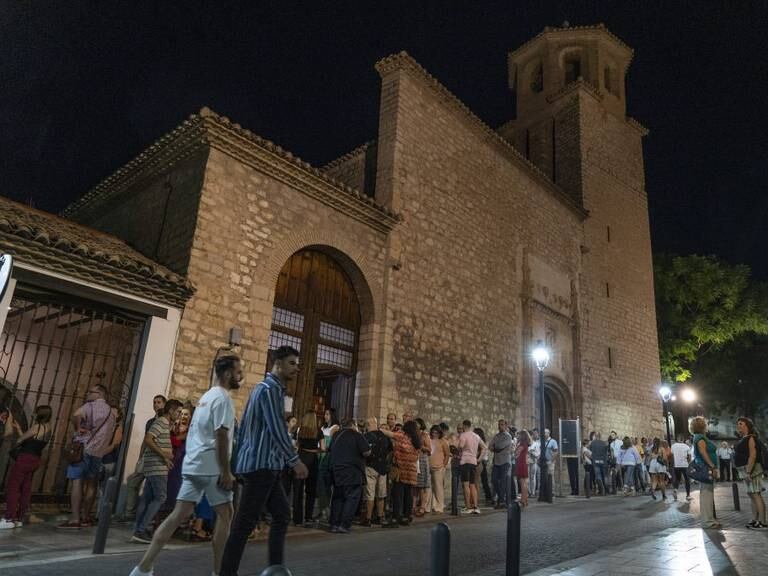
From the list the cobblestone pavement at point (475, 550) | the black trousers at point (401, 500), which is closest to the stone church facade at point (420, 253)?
the black trousers at point (401, 500)

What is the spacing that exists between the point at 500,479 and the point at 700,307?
21761 millimetres

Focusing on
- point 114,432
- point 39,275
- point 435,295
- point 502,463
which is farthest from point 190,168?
point 502,463

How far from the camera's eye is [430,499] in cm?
1085

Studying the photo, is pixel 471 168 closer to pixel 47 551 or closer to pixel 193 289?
pixel 193 289

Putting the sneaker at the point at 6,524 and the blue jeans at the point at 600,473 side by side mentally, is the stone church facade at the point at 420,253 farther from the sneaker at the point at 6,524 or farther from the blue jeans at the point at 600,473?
the sneaker at the point at 6,524

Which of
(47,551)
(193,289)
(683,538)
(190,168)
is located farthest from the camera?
(190,168)

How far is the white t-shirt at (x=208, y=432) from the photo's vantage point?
3.97m

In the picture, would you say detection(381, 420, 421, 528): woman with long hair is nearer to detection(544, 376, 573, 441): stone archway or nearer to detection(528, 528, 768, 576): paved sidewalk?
detection(528, 528, 768, 576): paved sidewalk

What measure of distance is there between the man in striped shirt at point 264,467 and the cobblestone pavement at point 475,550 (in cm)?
113

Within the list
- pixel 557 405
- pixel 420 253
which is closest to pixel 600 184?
pixel 557 405

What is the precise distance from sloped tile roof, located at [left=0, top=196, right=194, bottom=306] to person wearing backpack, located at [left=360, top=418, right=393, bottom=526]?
12.5 feet

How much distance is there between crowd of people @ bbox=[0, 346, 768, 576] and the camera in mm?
3918

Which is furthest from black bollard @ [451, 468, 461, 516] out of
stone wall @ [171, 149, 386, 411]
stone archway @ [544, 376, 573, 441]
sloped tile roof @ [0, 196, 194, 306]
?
Answer: stone archway @ [544, 376, 573, 441]

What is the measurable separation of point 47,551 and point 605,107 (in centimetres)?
2383
